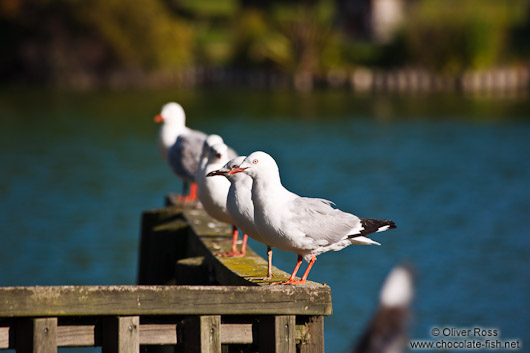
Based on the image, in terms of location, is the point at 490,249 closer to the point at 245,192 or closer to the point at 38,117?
the point at 245,192

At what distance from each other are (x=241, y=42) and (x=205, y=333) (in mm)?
67180

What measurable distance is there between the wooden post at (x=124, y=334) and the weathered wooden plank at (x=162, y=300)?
0.16 feet

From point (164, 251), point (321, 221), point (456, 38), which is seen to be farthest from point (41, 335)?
point (456, 38)

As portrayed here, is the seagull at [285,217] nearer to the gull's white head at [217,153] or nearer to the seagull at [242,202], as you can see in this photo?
the seagull at [242,202]

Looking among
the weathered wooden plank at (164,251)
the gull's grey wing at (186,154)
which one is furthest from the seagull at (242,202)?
the gull's grey wing at (186,154)

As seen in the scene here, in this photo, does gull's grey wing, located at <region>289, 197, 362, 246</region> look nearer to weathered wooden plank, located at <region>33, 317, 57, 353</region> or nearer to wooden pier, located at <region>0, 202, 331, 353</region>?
wooden pier, located at <region>0, 202, 331, 353</region>

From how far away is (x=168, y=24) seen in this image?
63.7 meters

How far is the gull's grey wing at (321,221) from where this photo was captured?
18.4 ft

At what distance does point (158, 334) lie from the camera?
5191 millimetres

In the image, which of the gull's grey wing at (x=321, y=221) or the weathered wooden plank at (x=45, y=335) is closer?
the weathered wooden plank at (x=45, y=335)

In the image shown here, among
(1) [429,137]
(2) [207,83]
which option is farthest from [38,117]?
(2) [207,83]

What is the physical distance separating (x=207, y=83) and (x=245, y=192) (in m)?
65.1

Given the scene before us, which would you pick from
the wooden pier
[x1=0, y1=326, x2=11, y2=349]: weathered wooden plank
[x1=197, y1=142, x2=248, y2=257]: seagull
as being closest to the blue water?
[x1=197, y1=142, x2=248, y2=257]: seagull

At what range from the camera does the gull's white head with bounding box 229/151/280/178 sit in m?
5.59
